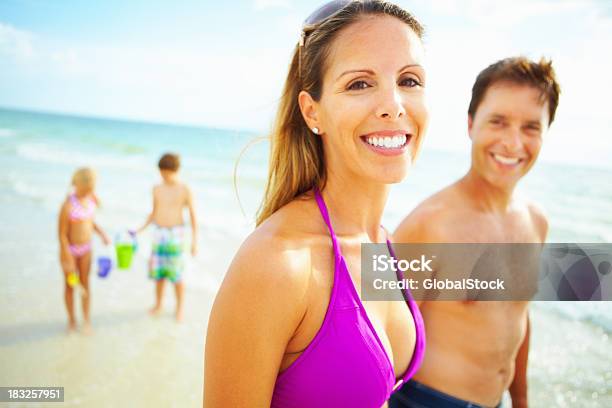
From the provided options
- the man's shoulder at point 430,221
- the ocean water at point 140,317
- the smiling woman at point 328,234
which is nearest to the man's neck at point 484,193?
the man's shoulder at point 430,221

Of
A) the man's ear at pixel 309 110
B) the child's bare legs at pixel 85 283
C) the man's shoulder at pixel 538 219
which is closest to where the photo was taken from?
the man's ear at pixel 309 110

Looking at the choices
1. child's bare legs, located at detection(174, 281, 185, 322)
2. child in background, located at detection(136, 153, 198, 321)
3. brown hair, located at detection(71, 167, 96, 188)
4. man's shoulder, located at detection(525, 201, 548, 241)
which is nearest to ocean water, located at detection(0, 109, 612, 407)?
child's bare legs, located at detection(174, 281, 185, 322)

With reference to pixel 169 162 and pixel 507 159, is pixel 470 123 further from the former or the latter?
pixel 169 162

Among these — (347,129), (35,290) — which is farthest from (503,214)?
(35,290)

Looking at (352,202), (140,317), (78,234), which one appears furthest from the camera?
(140,317)

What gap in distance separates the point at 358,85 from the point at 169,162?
5.04 meters

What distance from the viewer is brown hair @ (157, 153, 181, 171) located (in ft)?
19.9

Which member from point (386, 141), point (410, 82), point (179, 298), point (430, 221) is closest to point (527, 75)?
point (430, 221)

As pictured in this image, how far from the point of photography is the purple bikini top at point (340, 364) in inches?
53.0

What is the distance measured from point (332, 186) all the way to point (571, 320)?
5959mm

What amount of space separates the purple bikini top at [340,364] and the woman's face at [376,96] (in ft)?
1.53

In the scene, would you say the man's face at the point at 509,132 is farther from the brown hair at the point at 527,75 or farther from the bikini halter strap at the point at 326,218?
the bikini halter strap at the point at 326,218

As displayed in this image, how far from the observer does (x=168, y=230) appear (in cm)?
600

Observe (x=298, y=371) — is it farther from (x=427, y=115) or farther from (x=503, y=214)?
(x=503, y=214)
